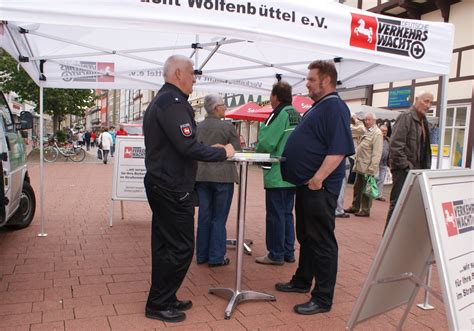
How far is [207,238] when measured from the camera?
4.70 meters

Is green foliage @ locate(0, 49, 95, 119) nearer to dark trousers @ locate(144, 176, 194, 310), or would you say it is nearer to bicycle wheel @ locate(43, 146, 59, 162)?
bicycle wheel @ locate(43, 146, 59, 162)

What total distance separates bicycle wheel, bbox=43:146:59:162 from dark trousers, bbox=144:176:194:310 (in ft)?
63.4

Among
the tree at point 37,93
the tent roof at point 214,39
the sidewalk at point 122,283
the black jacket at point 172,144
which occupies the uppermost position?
the tree at point 37,93

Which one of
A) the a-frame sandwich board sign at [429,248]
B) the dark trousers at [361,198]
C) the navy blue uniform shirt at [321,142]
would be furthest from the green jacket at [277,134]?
the dark trousers at [361,198]

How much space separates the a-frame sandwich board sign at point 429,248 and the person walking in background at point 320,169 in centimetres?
74

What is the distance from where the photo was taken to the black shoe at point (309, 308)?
3.43 meters

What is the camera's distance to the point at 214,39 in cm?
544

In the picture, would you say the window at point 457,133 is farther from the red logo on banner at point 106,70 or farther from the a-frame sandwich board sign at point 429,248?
the a-frame sandwich board sign at point 429,248

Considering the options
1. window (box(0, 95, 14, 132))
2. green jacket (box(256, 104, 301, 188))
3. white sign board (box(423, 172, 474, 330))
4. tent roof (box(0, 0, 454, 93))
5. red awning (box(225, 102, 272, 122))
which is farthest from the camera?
red awning (box(225, 102, 272, 122))

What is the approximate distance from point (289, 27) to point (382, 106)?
14069mm

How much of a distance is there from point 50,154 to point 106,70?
17.2 metres

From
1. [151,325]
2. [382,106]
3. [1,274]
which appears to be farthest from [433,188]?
[382,106]

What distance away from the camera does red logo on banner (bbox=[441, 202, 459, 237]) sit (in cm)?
230

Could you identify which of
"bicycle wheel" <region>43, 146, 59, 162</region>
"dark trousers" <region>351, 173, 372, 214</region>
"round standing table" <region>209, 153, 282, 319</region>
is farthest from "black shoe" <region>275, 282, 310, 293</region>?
"bicycle wheel" <region>43, 146, 59, 162</region>
